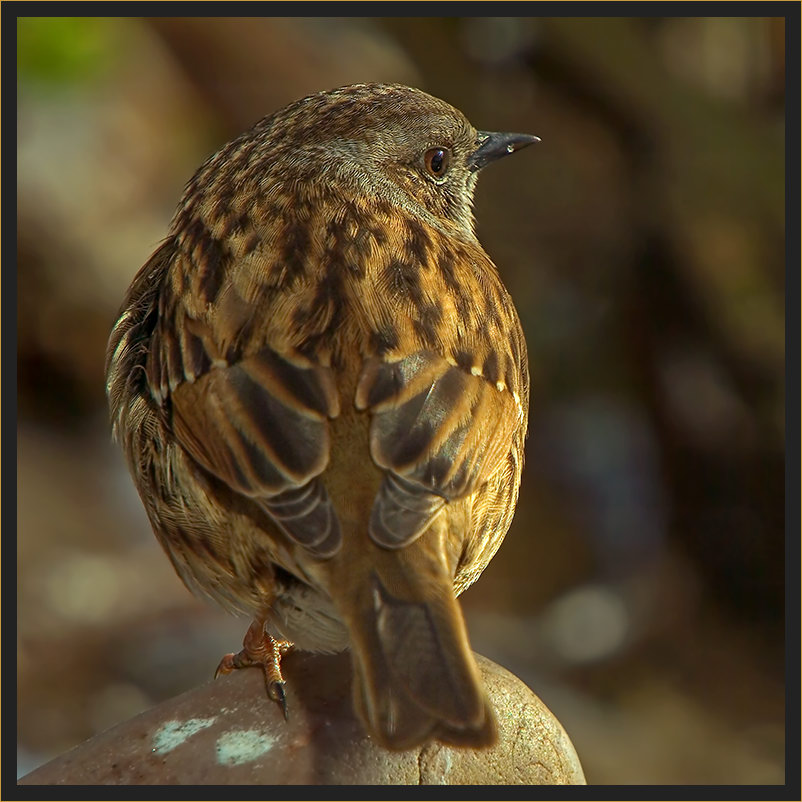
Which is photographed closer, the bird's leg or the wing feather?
the wing feather

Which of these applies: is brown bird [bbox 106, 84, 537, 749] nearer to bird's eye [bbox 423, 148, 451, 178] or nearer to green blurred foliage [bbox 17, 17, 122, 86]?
bird's eye [bbox 423, 148, 451, 178]

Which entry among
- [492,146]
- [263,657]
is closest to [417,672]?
[263,657]

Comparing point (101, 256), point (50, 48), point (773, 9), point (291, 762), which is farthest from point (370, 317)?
point (50, 48)

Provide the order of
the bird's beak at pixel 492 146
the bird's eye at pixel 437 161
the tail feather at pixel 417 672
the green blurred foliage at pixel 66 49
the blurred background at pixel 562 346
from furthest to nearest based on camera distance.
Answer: the green blurred foliage at pixel 66 49
the blurred background at pixel 562 346
the bird's beak at pixel 492 146
the bird's eye at pixel 437 161
the tail feather at pixel 417 672

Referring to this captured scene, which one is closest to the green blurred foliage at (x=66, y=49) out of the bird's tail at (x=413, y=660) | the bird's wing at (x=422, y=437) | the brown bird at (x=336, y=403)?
the brown bird at (x=336, y=403)

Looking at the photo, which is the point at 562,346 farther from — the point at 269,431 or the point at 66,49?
the point at 269,431

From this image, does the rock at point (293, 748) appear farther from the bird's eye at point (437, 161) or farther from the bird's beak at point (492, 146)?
the bird's beak at point (492, 146)

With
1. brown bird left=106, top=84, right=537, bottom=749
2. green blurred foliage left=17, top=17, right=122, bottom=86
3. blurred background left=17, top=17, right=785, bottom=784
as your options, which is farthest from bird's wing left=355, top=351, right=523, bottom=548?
green blurred foliage left=17, top=17, right=122, bottom=86
